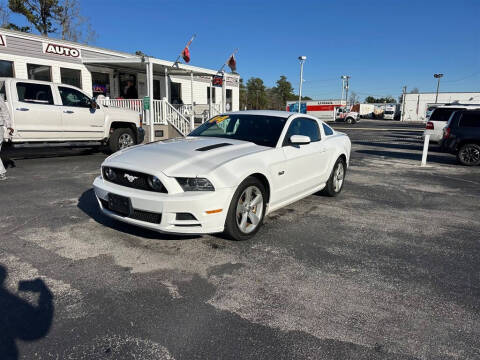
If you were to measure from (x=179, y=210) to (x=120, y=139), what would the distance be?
8.02m

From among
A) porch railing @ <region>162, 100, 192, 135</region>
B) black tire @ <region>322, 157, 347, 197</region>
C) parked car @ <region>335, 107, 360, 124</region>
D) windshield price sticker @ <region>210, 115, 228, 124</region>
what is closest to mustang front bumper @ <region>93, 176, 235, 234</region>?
windshield price sticker @ <region>210, 115, 228, 124</region>

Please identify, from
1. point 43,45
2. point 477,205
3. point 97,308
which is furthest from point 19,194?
point 43,45

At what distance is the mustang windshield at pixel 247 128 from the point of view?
4.71m

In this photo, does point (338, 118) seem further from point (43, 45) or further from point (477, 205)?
point (477, 205)

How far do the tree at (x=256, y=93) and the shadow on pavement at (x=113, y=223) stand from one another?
213 ft

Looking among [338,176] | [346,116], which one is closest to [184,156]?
[338,176]

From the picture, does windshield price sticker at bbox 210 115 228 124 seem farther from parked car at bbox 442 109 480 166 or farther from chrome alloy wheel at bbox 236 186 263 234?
parked car at bbox 442 109 480 166

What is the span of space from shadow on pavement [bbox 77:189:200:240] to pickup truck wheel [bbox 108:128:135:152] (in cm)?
472

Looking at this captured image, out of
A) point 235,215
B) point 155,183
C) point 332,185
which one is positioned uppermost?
point 155,183

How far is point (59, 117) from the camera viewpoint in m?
9.08

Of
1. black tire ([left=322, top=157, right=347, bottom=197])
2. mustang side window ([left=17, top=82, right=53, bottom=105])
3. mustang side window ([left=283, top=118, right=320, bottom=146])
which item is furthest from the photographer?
mustang side window ([left=17, top=82, right=53, bottom=105])

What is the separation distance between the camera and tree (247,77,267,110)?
6994cm

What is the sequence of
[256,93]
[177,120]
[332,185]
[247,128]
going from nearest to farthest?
[247,128]
[332,185]
[177,120]
[256,93]

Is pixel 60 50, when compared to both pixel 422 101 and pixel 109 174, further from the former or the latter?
pixel 422 101
